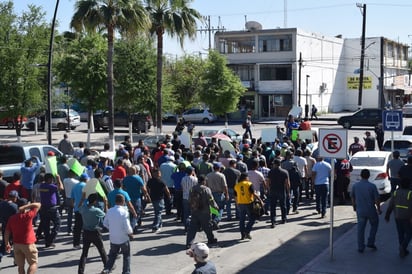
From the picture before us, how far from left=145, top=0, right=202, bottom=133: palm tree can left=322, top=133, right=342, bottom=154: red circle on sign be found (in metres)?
21.0

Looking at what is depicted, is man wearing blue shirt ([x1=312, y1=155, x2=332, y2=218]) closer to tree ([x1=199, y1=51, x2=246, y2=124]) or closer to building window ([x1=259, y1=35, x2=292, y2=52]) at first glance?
tree ([x1=199, y1=51, x2=246, y2=124])

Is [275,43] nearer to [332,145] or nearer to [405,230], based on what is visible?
[332,145]

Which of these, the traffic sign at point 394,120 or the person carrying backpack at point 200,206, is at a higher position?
the traffic sign at point 394,120

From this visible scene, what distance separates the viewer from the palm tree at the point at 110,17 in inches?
1043

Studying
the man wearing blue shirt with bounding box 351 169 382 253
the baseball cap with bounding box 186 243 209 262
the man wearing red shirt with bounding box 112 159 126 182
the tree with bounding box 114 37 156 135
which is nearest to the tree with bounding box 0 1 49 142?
the tree with bounding box 114 37 156 135

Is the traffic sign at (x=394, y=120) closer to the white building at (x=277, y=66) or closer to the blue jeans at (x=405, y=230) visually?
the blue jeans at (x=405, y=230)

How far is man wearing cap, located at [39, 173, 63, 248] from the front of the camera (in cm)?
1188

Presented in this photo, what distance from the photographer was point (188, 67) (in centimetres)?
4897

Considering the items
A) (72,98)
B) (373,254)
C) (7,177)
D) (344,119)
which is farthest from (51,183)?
(344,119)

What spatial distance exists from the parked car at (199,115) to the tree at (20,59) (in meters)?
24.9

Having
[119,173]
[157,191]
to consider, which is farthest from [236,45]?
[157,191]

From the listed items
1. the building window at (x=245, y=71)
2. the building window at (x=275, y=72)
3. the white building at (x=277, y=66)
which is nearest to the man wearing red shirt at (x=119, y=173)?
the white building at (x=277, y=66)

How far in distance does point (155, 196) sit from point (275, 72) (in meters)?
45.6

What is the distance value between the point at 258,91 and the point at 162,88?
2530 cm
